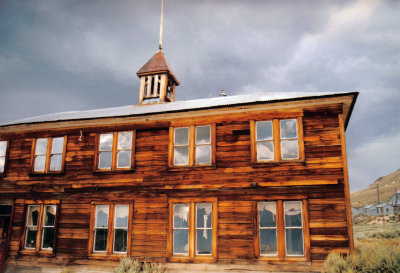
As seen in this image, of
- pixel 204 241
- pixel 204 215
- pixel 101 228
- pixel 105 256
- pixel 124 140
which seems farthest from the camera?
pixel 124 140

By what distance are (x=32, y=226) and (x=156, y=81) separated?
1166 centimetres

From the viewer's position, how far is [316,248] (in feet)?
38.9

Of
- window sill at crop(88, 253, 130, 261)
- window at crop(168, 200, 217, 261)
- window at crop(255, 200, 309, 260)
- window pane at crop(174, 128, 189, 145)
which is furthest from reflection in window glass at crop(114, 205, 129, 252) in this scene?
window at crop(255, 200, 309, 260)

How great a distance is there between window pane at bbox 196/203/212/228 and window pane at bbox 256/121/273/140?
3.40m

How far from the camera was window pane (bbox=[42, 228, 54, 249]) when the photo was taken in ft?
50.8

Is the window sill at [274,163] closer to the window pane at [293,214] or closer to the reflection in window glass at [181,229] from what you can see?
the window pane at [293,214]

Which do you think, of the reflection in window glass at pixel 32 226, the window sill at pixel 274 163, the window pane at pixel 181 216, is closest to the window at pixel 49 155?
the reflection in window glass at pixel 32 226

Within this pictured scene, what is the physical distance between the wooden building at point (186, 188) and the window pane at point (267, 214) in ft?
0.12

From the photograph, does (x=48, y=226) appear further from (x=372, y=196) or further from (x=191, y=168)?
(x=372, y=196)

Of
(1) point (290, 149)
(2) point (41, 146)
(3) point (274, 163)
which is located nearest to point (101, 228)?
(2) point (41, 146)

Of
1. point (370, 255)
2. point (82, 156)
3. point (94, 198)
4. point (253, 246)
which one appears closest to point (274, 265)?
A: point (253, 246)

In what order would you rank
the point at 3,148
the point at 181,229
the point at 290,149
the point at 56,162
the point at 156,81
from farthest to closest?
the point at 156,81, the point at 3,148, the point at 56,162, the point at 181,229, the point at 290,149

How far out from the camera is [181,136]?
48.1 feet

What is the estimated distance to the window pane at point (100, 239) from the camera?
14.6m
